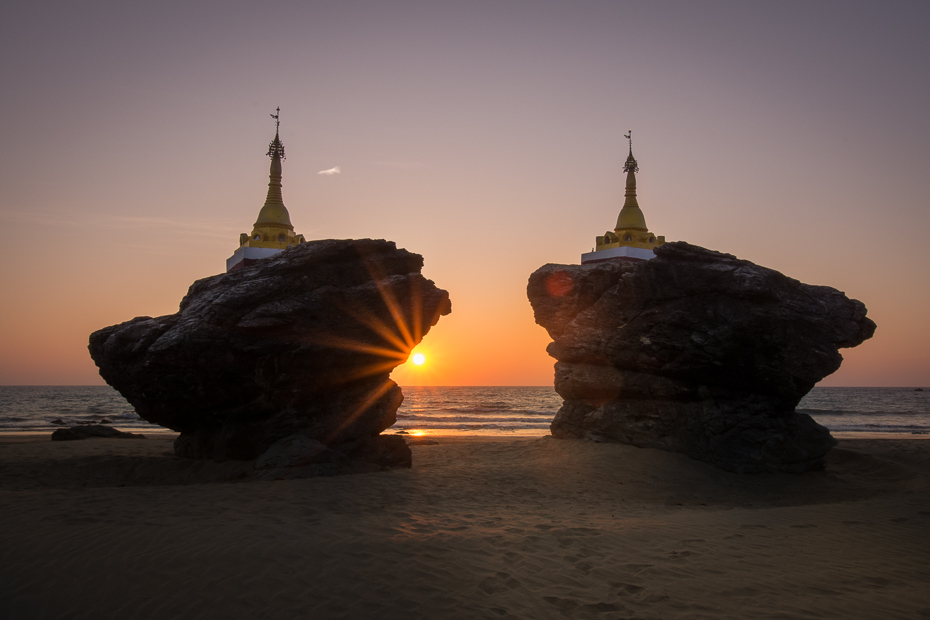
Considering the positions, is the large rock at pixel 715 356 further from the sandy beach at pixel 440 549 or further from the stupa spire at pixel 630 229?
the stupa spire at pixel 630 229

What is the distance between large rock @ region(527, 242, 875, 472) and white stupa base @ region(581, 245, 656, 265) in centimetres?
971

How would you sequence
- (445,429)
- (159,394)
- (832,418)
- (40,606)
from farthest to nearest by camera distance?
(832,418), (445,429), (159,394), (40,606)

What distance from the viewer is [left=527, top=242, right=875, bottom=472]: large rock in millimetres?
15758

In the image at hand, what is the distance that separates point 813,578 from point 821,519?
3656 mm

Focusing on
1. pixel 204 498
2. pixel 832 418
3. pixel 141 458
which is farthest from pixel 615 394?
pixel 832 418

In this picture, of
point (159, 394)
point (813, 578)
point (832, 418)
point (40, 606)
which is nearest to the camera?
point (40, 606)

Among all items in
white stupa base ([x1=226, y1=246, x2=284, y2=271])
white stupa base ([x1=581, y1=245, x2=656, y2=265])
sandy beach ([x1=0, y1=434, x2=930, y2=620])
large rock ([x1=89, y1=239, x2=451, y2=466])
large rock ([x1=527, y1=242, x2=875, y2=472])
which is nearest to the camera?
sandy beach ([x1=0, y1=434, x2=930, y2=620])

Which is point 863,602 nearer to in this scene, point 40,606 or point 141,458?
point 40,606

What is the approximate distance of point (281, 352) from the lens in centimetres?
1402

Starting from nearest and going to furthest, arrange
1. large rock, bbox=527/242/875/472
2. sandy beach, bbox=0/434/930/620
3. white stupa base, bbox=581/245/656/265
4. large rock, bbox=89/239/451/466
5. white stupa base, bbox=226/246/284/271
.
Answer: sandy beach, bbox=0/434/930/620, large rock, bbox=89/239/451/466, large rock, bbox=527/242/875/472, white stupa base, bbox=581/245/656/265, white stupa base, bbox=226/246/284/271

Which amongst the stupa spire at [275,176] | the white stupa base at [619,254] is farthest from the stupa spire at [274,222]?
the white stupa base at [619,254]

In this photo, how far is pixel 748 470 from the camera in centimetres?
1534

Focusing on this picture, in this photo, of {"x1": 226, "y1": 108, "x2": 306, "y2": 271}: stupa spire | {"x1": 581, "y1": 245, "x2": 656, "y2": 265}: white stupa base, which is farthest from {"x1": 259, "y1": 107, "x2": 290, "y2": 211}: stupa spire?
{"x1": 581, "y1": 245, "x2": 656, "y2": 265}: white stupa base

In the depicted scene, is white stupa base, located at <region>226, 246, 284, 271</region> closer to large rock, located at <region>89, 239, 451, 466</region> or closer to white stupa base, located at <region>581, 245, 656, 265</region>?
large rock, located at <region>89, 239, 451, 466</region>
